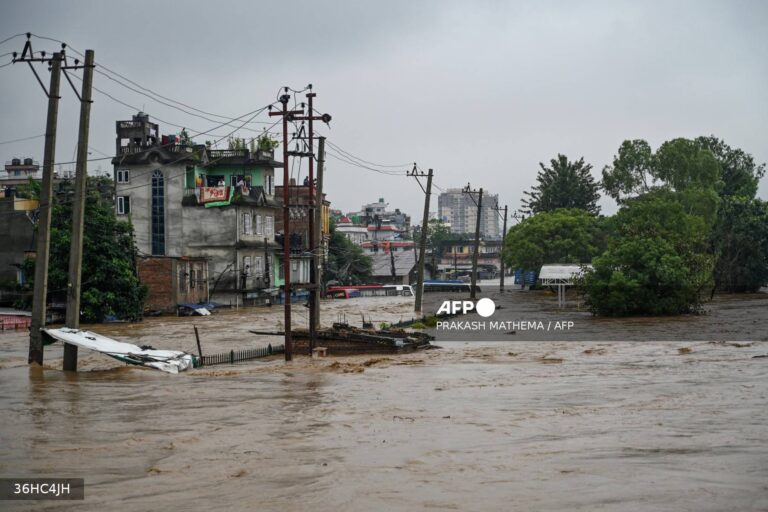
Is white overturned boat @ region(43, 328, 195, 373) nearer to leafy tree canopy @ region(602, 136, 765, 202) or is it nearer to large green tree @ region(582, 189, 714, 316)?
large green tree @ region(582, 189, 714, 316)

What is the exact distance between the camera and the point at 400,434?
49.7 feet

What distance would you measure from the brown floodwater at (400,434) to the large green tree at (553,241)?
5014cm

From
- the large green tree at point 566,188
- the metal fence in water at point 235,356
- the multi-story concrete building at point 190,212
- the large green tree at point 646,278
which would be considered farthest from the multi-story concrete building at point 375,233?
the metal fence in water at point 235,356

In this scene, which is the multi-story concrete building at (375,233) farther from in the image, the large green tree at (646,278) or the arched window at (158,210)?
the large green tree at (646,278)

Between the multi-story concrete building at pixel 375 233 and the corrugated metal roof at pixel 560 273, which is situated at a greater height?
the multi-story concrete building at pixel 375 233

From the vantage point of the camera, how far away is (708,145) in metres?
98.4

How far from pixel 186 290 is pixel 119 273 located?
951cm

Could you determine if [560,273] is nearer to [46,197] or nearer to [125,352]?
[125,352]

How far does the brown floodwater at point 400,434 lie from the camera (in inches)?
429

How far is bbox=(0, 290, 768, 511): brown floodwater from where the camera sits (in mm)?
10898

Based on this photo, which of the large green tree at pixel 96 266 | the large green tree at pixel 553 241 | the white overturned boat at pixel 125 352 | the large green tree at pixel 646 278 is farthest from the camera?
the large green tree at pixel 553 241

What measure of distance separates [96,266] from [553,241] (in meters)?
44.1

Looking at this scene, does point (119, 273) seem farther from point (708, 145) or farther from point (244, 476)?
point (708, 145)

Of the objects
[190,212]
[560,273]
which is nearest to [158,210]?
[190,212]
